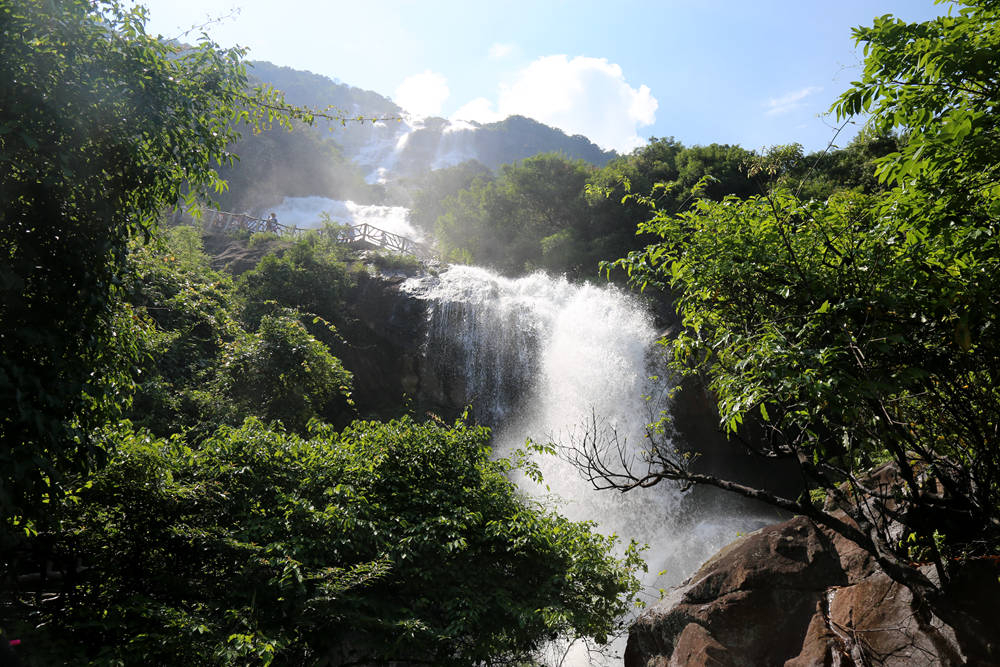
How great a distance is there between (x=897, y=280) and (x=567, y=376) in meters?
13.7

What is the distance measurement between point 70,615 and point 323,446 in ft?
9.72

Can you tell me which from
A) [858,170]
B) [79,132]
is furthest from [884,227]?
[858,170]

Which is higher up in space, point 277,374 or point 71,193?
point 71,193

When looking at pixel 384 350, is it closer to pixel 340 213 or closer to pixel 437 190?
pixel 437 190

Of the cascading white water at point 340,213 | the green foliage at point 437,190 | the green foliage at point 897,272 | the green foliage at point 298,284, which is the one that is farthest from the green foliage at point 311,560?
the cascading white water at point 340,213

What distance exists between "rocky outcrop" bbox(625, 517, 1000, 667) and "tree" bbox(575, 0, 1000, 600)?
34 centimetres

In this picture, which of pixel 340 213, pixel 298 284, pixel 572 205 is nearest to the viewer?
pixel 298 284

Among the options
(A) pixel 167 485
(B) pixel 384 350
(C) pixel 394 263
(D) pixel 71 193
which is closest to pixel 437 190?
(C) pixel 394 263

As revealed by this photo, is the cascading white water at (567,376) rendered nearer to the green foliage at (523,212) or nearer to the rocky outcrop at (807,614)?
the rocky outcrop at (807,614)

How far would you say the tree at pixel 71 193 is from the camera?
3418 mm

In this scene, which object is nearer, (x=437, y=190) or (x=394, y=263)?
(x=394, y=263)

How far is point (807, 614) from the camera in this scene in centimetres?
→ 528

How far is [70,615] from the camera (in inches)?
169

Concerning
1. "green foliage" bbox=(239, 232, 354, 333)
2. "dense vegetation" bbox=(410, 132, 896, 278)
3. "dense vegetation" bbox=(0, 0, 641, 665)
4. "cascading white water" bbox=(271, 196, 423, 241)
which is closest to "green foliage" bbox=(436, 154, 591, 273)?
"dense vegetation" bbox=(410, 132, 896, 278)
